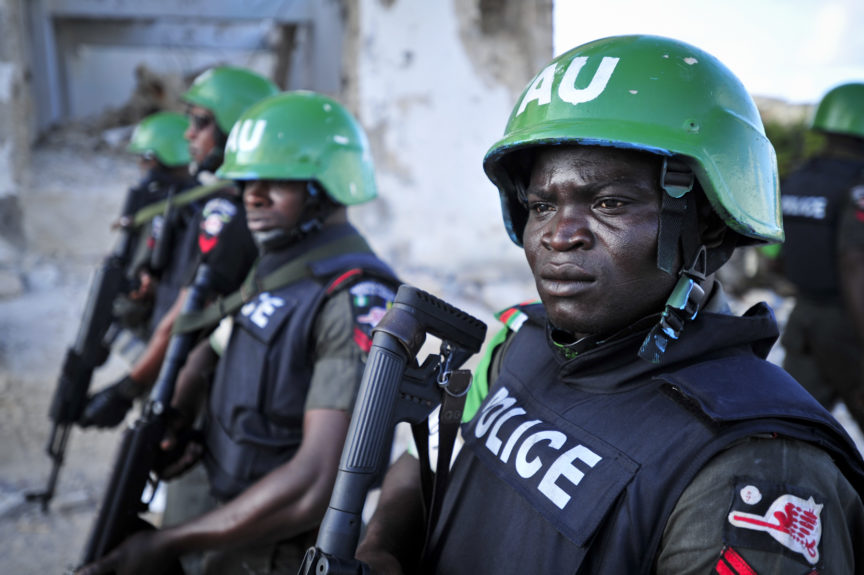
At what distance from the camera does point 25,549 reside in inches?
138

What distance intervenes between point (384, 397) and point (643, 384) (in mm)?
389

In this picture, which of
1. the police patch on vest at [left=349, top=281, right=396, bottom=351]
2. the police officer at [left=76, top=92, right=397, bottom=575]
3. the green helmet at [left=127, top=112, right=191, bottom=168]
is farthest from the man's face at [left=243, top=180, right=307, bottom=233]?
the green helmet at [left=127, top=112, right=191, bottom=168]

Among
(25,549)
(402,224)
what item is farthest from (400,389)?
(402,224)

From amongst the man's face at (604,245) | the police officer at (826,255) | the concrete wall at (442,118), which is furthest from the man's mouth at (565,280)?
the concrete wall at (442,118)

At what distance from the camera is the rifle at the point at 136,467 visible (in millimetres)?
1942

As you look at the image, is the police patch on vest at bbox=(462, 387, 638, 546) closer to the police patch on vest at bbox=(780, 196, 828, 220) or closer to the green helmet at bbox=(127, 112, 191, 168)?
the police patch on vest at bbox=(780, 196, 828, 220)

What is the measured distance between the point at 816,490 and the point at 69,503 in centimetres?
404

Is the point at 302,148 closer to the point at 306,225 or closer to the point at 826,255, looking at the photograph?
the point at 306,225

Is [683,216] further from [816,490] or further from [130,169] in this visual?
[130,169]

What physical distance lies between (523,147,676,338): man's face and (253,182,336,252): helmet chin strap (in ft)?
3.94

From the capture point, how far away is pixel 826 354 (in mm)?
3623

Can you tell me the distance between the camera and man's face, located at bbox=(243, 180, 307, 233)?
2.16m

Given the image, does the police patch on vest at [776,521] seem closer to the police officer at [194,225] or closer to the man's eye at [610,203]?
the man's eye at [610,203]

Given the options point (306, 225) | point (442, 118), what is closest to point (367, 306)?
point (306, 225)
